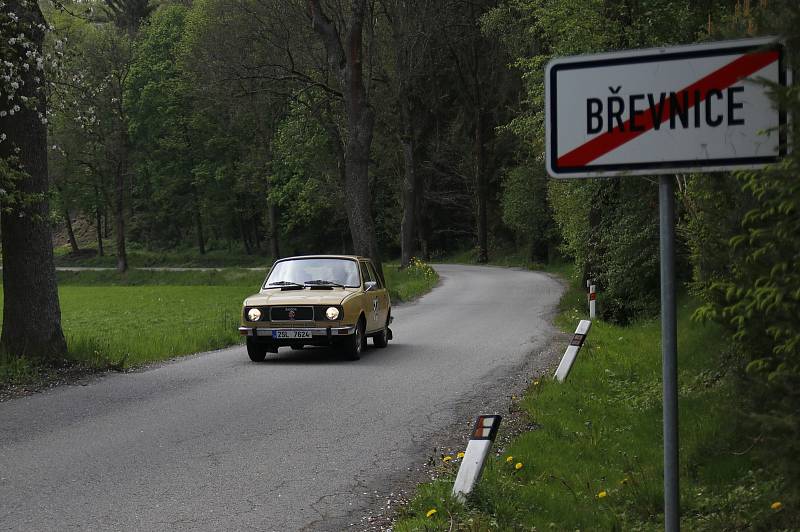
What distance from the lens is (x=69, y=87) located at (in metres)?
15.5

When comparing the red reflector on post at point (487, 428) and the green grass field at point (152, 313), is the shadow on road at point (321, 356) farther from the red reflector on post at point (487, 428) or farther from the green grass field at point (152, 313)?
the red reflector on post at point (487, 428)

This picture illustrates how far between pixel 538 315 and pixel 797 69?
21962 mm

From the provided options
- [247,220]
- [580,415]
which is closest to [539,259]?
[247,220]

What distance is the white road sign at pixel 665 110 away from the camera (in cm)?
354

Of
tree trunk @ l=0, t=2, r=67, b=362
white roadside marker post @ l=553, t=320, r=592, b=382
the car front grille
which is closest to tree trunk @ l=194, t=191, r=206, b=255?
the car front grille

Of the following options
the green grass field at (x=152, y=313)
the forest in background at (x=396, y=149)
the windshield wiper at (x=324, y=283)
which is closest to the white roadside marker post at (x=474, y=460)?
the forest in background at (x=396, y=149)

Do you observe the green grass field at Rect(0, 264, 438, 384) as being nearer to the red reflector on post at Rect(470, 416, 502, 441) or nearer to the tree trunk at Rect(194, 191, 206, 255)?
the red reflector on post at Rect(470, 416, 502, 441)

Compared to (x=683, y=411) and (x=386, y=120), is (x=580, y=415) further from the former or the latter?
(x=386, y=120)

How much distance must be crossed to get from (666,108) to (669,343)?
0.88 meters

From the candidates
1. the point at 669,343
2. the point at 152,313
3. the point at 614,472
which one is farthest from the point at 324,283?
the point at 152,313

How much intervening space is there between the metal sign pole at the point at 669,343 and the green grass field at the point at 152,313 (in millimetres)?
11503

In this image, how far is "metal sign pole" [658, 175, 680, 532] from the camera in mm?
3549

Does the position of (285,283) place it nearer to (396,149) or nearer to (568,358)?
(568,358)

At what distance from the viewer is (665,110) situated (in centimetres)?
369
